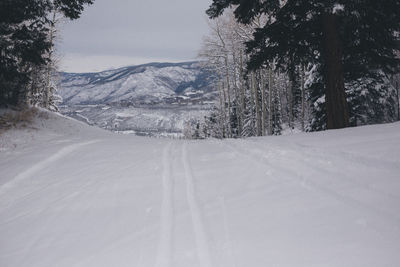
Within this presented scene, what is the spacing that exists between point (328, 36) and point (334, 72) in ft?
3.89

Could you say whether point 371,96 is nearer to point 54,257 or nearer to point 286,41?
point 286,41

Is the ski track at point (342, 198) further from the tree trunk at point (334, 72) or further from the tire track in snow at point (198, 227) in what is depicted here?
the tree trunk at point (334, 72)

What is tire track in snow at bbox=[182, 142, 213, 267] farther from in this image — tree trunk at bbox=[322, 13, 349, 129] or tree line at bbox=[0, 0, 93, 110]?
tree line at bbox=[0, 0, 93, 110]

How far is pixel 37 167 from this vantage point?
6324 millimetres

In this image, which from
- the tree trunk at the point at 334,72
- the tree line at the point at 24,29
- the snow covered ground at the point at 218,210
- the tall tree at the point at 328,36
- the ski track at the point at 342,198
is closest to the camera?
the snow covered ground at the point at 218,210

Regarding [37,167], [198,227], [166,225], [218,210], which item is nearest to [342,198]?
[218,210]

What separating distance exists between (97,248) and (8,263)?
0.89 meters

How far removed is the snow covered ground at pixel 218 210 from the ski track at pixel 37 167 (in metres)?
0.05

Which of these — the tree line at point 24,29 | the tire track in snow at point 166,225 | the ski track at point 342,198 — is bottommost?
the tire track in snow at point 166,225

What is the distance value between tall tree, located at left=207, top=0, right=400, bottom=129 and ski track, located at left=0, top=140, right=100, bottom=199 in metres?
6.64

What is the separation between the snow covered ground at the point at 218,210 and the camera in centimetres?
238

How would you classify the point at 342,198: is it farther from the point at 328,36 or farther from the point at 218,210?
the point at 328,36

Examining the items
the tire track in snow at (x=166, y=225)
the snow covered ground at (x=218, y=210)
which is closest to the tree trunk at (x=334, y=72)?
the snow covered ground at (x=218, y=210)

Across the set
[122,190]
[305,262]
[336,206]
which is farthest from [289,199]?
[122,190]
